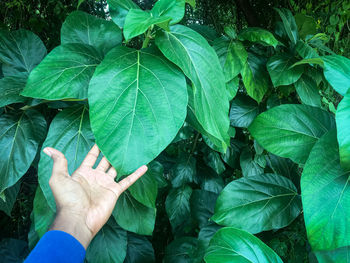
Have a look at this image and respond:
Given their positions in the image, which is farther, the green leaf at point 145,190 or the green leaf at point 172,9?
the green leaf at point 145,190

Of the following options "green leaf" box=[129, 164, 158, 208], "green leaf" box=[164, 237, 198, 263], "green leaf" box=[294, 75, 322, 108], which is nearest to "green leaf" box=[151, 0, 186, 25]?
"green leaf" box=[129, 164, 158, 208]

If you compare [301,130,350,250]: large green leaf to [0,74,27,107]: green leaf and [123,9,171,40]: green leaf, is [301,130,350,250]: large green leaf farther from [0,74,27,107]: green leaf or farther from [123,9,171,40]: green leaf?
[0,74,27,107]: green leaf

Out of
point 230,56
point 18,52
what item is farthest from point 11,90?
point 230,56

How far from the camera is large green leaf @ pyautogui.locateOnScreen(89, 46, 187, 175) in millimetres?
479

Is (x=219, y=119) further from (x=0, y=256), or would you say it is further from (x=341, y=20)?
(x=341, y=20)

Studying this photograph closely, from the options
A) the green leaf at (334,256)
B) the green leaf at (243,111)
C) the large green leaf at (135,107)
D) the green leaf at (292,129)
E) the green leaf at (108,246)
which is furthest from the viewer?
the green leaf at (243,111)

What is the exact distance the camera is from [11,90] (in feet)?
2.22

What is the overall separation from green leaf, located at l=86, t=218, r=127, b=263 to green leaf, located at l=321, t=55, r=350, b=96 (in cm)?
78

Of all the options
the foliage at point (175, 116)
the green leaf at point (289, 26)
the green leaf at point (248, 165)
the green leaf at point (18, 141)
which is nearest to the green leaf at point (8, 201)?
the foliage at point (175, 116)

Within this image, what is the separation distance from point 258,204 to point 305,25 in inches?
30.5

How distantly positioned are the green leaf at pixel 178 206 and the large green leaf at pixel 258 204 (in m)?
0.49

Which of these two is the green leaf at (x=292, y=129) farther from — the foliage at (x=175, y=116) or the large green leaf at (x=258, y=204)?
the large green leaf at (x=258, y=204)

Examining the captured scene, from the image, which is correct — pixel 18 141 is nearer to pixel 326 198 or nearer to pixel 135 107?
pixel 135 107

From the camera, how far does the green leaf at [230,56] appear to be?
0.87 meters
